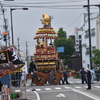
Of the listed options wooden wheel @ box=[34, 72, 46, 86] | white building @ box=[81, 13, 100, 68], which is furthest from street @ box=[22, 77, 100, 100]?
white building @ box=[81, 13, 100, 68]

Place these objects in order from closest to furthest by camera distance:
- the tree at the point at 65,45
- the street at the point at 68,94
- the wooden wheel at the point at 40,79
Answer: the street at the point at 68,94, the wooden wheel at the point at 40,79, the tree at the point at 65,45

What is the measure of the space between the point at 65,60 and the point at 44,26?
3739 centimetres

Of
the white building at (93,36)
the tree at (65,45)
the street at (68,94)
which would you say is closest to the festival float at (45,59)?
the street at (68,94)

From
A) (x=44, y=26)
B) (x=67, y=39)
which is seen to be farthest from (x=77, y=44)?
(x=44, y=26)

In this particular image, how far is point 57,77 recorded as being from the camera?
32.8 metres

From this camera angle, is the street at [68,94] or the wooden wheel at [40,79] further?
the wooden wheel at [40,79]

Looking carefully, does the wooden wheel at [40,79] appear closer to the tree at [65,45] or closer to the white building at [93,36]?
the white building at [93,36]

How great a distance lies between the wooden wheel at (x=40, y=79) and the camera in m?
32.2

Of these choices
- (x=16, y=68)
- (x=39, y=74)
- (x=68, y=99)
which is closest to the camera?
(x=16, y=68)

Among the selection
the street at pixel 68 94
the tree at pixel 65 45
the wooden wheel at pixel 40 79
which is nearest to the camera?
the street at pixel 68 94

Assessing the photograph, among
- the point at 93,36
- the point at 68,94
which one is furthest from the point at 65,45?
the point at 68,94

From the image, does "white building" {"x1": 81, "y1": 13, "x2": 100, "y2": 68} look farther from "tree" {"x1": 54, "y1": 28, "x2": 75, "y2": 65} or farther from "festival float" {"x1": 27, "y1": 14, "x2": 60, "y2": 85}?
"festival float" {"x1": 27, "y1": 14, "x2": 60, "y2": 85}

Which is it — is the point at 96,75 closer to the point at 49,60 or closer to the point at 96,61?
the point at 96,61

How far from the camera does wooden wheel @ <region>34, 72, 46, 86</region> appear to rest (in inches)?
Result: 1268
